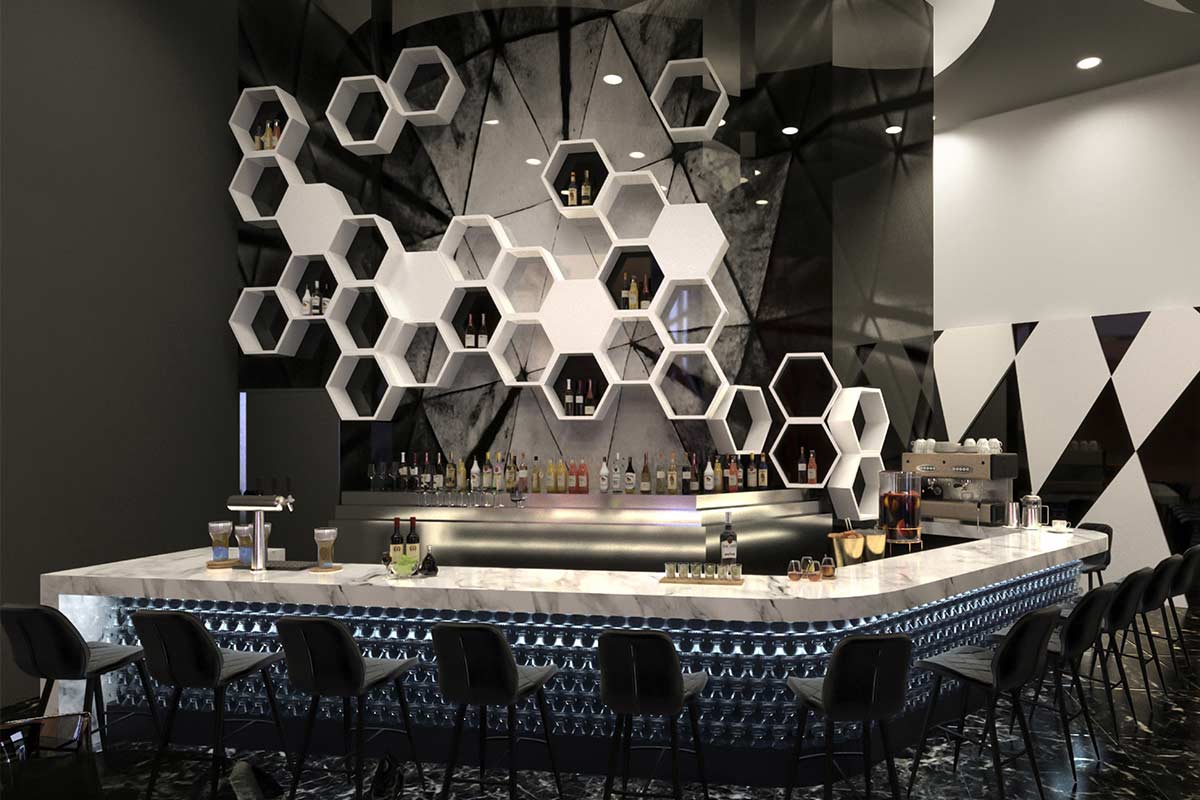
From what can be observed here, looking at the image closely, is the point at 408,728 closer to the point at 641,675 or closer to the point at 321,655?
the point at 321,655

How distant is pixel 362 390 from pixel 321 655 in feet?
10.7

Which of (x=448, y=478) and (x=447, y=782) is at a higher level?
(x=448, y=478)

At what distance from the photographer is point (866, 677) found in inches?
124

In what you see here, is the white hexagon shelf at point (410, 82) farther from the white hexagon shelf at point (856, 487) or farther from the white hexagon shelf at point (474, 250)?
the white hexagon shelf at point (856, 487)

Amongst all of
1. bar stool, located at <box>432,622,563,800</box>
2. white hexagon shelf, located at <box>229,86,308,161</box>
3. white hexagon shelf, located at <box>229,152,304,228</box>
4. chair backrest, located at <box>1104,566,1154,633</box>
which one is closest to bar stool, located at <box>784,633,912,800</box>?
bar stool, located at <box>432,622,563,800</box>

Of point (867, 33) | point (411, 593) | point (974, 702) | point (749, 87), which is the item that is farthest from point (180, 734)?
point (867, 33)

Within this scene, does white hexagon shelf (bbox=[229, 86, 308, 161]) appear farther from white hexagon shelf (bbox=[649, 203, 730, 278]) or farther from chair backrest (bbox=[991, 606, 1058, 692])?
chair backrest (bbox=[991, 606, 1058, 692])

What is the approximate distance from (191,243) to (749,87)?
381 cm

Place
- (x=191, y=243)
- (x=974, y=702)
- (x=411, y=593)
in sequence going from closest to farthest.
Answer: (x=411, y=593), (x=974, y=702), (x=191, y=243)

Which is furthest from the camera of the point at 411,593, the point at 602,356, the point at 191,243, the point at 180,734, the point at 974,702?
the point at 191,243

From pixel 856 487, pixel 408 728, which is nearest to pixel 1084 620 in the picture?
pixel 856 487

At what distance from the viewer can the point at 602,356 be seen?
5840mm

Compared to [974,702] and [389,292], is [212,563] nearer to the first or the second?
[389,292]

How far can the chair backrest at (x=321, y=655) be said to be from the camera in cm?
340
